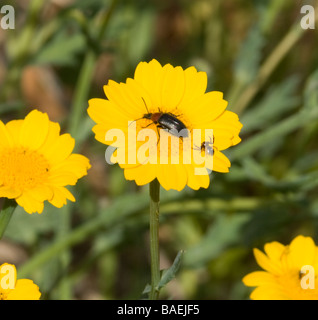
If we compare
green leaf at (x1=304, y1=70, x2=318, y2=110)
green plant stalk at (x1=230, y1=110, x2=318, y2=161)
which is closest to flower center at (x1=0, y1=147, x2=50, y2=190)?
green plant stalk at (x1=230, y1=110, x2=318, y2=161)

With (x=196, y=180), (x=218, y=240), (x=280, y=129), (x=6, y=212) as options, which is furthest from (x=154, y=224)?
(x=218, y=240)

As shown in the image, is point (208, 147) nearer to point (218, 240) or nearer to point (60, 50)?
point (218, 240)

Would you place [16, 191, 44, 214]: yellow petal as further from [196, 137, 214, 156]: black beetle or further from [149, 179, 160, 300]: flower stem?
[196, 137, 214, 156]: black beetle

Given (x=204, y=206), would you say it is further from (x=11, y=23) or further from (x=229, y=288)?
(x=11, y=23)

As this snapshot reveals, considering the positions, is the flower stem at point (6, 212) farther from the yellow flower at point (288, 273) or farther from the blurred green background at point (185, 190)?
the yellow flower at point (288, 273)

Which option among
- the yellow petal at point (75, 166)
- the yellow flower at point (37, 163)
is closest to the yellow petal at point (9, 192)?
the yellow flower at point (37, 163)

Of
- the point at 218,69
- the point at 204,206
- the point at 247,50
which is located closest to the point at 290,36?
the point at 247,50
